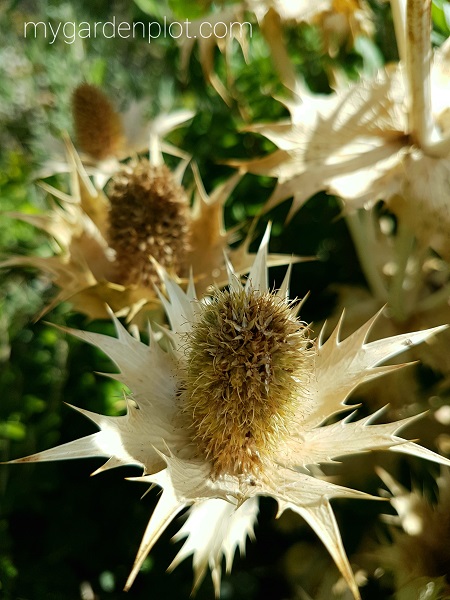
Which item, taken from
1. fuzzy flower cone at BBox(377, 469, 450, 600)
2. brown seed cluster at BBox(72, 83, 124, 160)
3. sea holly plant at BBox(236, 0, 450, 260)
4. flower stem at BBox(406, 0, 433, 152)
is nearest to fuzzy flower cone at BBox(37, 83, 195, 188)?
brown seed cluster at BBox(72, 83, 124, 160)

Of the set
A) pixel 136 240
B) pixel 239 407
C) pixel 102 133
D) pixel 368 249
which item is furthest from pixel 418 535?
pixel 102 133

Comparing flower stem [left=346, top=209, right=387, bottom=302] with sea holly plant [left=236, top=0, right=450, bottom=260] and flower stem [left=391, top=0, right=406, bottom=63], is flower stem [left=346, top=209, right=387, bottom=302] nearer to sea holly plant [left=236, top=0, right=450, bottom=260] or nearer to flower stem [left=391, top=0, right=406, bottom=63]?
sea holly plant [left=236, top=0, right=450, bottom=260]

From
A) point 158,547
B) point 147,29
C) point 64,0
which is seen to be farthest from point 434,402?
point 64,0

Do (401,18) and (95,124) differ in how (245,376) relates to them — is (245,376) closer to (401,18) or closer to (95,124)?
(401,18)

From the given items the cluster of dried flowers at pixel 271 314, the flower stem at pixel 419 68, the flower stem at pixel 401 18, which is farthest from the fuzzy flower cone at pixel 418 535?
the flower stem at pixel 401 18

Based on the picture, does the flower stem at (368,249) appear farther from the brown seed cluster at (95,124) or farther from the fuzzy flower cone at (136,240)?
the brown seed cluster at (95,124)

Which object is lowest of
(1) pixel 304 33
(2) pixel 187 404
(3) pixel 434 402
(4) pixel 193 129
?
(3) pixel 434 402

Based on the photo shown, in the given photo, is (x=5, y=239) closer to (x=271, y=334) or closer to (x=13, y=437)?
(x=13, y=437)
